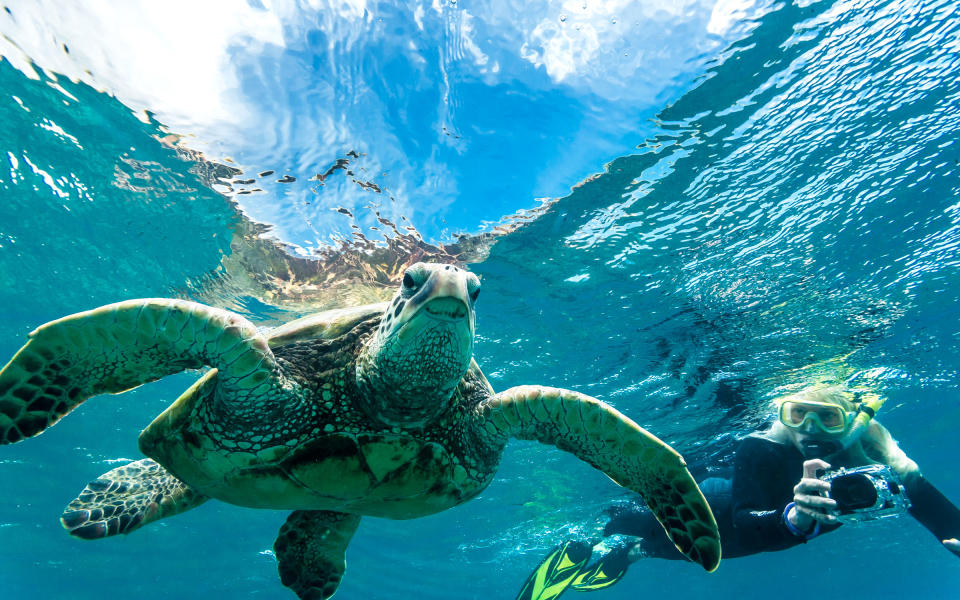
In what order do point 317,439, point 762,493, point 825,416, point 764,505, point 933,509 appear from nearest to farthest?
point 317,439
point 933,509
point 764,505
point 762,493
point 825,416

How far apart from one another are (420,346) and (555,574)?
10185mm

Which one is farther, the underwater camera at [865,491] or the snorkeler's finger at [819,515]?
the underwater camera at [865,491]

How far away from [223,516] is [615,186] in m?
23.0

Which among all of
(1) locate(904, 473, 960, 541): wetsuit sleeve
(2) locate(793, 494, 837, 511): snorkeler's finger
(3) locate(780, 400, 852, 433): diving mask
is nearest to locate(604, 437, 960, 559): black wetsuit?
(1) locate(904, 473, 960, 541): wetsuit sleeve

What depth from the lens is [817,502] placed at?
418 centimetres

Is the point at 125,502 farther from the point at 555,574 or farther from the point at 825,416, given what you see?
the point at 825,416

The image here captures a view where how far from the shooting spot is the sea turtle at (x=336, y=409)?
236cm

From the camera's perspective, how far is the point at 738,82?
5.61 m

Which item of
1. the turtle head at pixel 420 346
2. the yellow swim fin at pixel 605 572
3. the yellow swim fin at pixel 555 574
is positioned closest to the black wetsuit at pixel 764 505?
the yellow swim fin at pixel 605 572

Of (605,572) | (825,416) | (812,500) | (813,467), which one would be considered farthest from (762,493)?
(605,572)

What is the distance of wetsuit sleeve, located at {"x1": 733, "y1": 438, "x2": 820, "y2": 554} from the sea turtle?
3.38 meters

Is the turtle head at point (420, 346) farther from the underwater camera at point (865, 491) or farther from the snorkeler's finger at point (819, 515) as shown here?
the underwater camera at point (865, 491)

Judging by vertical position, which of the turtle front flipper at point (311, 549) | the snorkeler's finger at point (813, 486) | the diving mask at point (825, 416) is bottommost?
the turtle front flipper at point (311, 549)

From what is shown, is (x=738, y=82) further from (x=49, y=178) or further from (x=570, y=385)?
(x=49, y=178)
